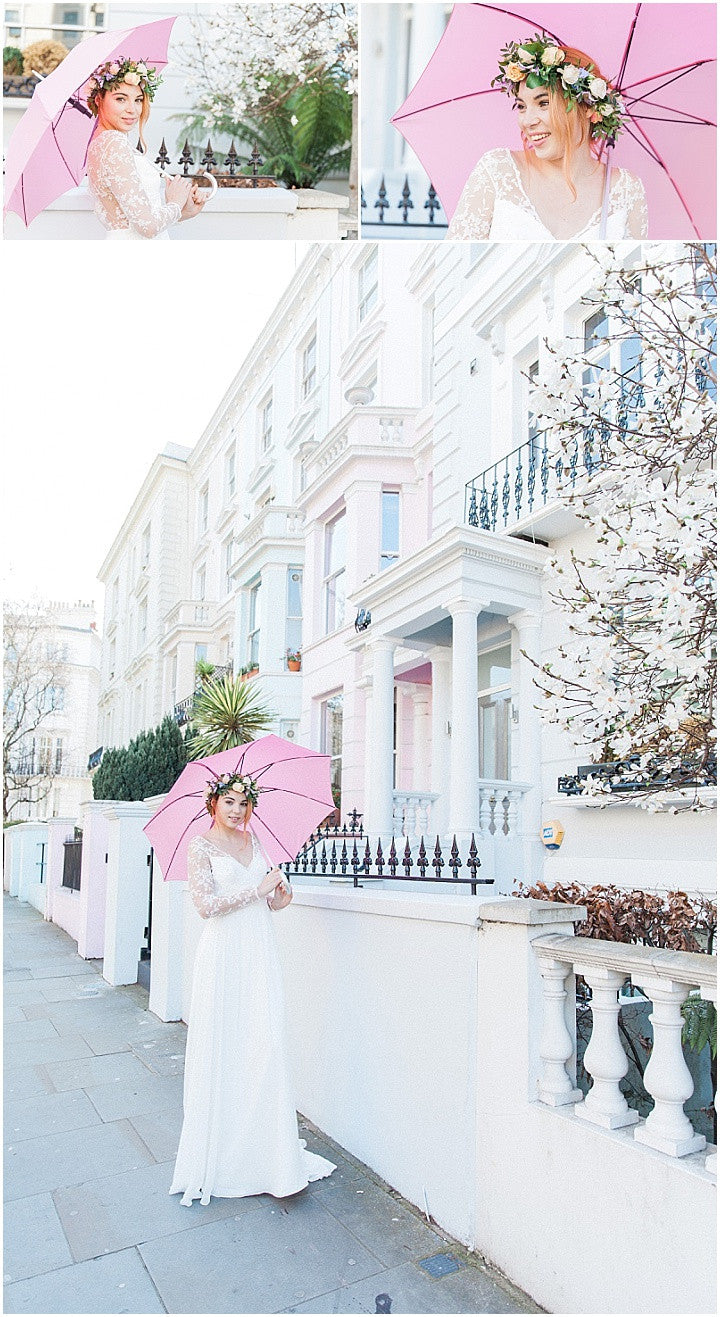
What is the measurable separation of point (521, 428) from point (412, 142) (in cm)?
229

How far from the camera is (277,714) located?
14.8 feet

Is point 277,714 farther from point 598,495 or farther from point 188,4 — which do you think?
point 188,4

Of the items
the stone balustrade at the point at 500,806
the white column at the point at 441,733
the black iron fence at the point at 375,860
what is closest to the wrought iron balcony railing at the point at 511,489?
the white column at the point at 441,733

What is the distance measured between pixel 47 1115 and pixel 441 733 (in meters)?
2.88

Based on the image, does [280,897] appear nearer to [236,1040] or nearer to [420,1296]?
[236,1040]

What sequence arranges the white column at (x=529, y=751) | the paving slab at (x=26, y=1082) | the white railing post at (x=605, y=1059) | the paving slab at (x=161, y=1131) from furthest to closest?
the white column at (x=529, y=751) → the paving slab at (x=26, y=1082) → the paving slab at (x=161, y=1131) → the white railing post at (x=605, y=1059)

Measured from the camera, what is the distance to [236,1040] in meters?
2.18

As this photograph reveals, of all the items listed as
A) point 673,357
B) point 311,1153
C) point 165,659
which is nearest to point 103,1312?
point 311,1153

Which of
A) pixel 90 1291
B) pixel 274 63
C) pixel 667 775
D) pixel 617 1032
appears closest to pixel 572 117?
pixel 274 63

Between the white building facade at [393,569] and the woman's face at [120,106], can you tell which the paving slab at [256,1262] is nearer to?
the white building facade at [393,569]

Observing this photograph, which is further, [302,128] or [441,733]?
[441,733]

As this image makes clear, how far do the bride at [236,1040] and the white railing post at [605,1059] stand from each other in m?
0.84

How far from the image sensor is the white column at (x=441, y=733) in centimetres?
481

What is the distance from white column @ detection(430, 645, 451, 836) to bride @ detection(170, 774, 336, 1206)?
2.57 metres
